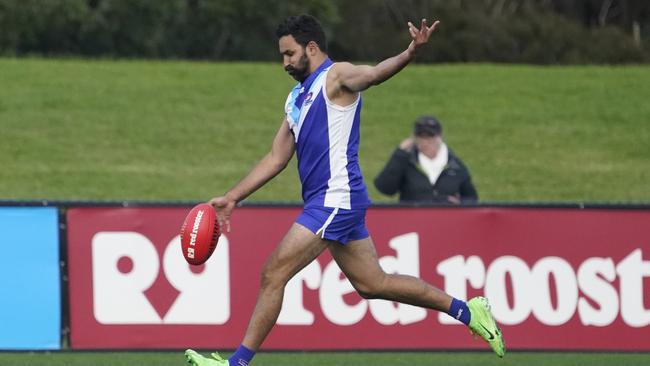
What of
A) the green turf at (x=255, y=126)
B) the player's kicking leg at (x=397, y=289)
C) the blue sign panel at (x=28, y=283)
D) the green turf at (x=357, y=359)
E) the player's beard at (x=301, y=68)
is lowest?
the green turf at (x=255, y=126)

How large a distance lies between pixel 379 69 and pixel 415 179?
4.51 m

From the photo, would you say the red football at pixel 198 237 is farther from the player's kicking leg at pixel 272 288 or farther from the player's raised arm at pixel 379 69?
the player's raised arm at pixel 379 69

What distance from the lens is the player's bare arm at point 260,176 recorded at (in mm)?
A: 8672

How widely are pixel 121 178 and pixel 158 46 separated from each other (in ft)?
44.3

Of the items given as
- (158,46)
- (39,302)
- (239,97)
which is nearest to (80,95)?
(239,97)

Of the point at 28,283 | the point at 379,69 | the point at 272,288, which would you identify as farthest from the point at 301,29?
the point at 28,283

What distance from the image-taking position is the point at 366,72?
8141 millimetres

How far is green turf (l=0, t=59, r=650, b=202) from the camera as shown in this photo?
20172 mm

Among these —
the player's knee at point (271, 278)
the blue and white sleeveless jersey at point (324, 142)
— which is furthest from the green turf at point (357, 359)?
the blue and white sleeveless jersey at point (324, 142)

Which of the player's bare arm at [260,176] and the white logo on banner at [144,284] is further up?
the player's bare arm at [260,176]

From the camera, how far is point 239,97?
79.6 ft

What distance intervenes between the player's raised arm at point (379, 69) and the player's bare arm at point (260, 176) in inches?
22.5

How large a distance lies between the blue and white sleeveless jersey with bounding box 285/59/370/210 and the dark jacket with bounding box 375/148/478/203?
151 inches

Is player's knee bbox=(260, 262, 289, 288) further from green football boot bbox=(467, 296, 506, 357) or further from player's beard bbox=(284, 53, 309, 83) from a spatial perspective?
green football boot bbox=(467, 296, 506, 357)
